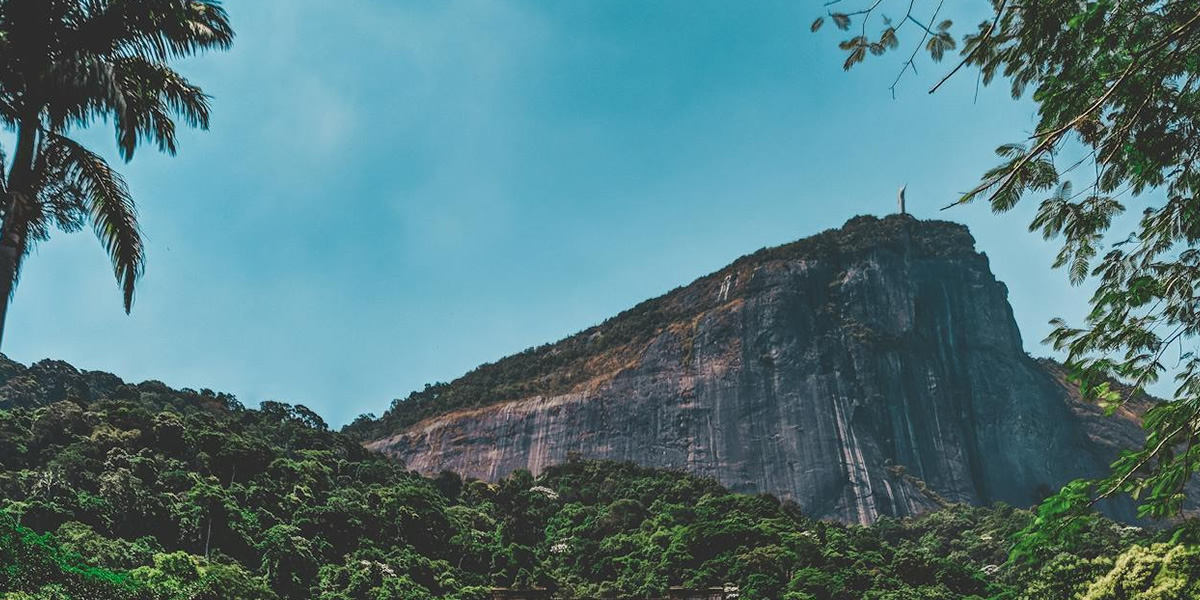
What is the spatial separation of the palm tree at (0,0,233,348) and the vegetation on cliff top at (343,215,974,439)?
277 feet

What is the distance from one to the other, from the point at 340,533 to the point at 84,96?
39.6 meters

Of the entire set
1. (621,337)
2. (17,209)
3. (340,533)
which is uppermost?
(621,337)

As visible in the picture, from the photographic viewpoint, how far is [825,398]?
3452 inches

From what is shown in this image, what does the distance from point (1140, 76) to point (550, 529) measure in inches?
2300

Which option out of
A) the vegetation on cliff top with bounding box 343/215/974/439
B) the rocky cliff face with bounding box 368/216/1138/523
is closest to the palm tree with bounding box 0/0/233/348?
the rocky cliff face with bounding box 368/216/1138/523

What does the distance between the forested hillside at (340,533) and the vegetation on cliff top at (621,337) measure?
2507 cm

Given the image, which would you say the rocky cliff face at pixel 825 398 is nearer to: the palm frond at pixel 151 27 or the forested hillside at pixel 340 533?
the forested hillside at pixel 340 533

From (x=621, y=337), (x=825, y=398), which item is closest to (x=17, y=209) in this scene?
(x=825, y=398)

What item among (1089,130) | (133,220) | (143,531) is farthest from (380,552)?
(1089,130)

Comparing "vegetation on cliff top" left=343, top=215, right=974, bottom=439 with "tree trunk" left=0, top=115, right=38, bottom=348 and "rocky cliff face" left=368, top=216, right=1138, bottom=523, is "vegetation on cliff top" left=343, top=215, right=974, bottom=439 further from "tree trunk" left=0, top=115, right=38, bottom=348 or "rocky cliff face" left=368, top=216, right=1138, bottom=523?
"tree trunk" left=0, top=115, right=38, bottom=348

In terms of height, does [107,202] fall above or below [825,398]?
below

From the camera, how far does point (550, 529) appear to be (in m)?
62.2

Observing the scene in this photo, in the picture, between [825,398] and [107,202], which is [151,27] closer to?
[107,202]

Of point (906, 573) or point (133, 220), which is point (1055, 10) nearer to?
point (133, 220)
